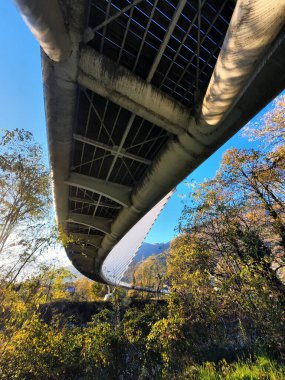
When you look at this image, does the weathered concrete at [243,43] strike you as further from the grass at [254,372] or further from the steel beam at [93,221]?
the steel beam at [93,221]

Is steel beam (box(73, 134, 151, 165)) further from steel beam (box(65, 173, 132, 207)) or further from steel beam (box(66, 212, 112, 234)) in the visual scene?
steel beam (box(66, 212, 112, 234))

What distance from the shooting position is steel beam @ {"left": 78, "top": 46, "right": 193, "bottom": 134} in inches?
186

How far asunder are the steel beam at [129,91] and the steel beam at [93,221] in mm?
10616

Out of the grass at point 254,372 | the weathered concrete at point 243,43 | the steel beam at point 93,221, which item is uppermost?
the steel beam at point 93,221

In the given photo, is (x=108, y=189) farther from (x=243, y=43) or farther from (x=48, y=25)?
(x=243, y=43)

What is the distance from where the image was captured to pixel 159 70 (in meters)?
5.75

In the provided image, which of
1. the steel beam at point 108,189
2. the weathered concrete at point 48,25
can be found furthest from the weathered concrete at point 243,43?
the steel beam at point 108,189

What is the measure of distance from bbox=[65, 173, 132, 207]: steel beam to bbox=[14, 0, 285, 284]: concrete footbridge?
6.16 feet

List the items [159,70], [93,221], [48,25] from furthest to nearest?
1. [93,221]
2. [159,70]
3. [48,25]

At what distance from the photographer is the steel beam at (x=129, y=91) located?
4734 millimetres

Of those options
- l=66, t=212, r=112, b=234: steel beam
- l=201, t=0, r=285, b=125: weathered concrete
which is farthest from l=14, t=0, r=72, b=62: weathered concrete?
l=66, t=212, r=112, b=234: steel beam

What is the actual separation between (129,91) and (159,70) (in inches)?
52.0

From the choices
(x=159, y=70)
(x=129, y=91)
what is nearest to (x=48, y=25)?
(x=129, y=91)

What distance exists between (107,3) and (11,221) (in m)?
5.76
